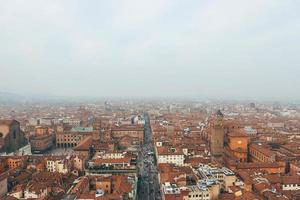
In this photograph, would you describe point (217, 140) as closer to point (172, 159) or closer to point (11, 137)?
point (172, 159)

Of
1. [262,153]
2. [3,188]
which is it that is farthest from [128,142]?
[3,188]

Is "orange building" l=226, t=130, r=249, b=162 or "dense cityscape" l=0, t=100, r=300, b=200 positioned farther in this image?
"orange building" l=226, t=130, r=249, b=162

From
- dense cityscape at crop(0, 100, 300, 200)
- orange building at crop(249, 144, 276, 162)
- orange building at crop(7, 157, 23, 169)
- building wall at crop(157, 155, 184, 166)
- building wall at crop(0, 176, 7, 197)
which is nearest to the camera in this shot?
dense cityscape at crop(0, 100, 300, 200)

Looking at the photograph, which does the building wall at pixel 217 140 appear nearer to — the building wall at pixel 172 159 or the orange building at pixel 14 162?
the building wall at pixel 172 159

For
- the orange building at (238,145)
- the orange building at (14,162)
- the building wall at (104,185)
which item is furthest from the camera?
the orange building at (238,145)

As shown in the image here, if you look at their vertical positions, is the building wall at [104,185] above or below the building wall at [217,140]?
below

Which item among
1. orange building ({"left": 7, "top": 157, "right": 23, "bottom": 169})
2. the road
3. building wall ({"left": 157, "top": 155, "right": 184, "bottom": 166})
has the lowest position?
the road

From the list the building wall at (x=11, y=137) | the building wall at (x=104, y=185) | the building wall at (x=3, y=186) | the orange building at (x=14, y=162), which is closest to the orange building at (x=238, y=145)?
the building wall at (x=104, y=185)

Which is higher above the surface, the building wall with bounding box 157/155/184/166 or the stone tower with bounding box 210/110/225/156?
the stone tower with bounding box 210/110/225/156

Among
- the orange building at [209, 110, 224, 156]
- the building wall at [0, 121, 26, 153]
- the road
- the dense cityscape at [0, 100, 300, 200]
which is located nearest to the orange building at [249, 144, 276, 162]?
the dense cityscape at [0, 100, 300, 200]

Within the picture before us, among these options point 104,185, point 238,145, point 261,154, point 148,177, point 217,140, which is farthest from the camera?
point 238,145

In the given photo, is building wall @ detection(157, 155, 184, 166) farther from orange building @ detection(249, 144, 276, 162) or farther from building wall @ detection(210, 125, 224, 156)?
orange building @ detection(249, 144, 276, 162)

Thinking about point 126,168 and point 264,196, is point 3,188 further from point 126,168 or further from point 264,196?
point 264,196

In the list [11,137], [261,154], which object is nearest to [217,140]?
[261,154]
